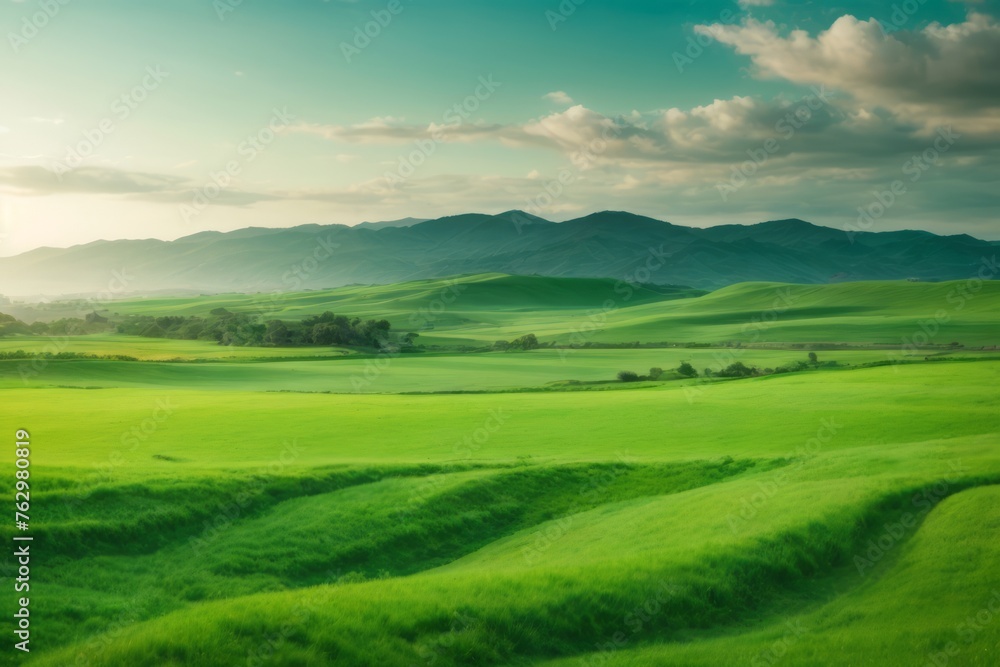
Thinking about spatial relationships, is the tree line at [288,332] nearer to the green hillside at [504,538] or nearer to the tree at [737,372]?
the tree at [737,372]


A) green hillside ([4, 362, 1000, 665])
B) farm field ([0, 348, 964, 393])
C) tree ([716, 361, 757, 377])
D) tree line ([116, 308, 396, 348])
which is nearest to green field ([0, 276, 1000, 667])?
green hillside ([4, 362, 1000, 665])

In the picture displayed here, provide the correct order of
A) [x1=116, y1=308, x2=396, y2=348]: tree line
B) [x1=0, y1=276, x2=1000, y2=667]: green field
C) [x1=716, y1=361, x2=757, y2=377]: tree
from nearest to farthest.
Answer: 1. [x1=0, y1=276, x2=1000, y2=667]: green field
2. [x1=716, y1=361, x2=757, y2=377]: tree
3. [x1=116, y1=308, x2=396, y2=348]: tree line

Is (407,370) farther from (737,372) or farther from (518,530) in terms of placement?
(518,530)

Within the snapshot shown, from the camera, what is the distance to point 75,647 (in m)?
11.1

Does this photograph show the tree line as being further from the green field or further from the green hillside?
the green hillside

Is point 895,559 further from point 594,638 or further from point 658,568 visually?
point 594,638

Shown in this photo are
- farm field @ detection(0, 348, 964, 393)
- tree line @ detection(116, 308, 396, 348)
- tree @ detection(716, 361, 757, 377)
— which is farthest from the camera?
Result: tree line @ detection(116, 308, 396, 348)

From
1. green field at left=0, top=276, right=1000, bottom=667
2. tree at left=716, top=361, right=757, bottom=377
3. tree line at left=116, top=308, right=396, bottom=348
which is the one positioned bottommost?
tree at left=716, top=361, right=757, bottom=377

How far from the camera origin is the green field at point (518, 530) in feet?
39.1

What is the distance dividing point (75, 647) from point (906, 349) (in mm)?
105274

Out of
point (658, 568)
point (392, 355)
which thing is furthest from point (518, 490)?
point (392, 355)

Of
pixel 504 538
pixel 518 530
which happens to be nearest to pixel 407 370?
pixel 518 530

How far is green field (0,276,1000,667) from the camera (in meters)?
11.9

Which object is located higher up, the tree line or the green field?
the tree line
